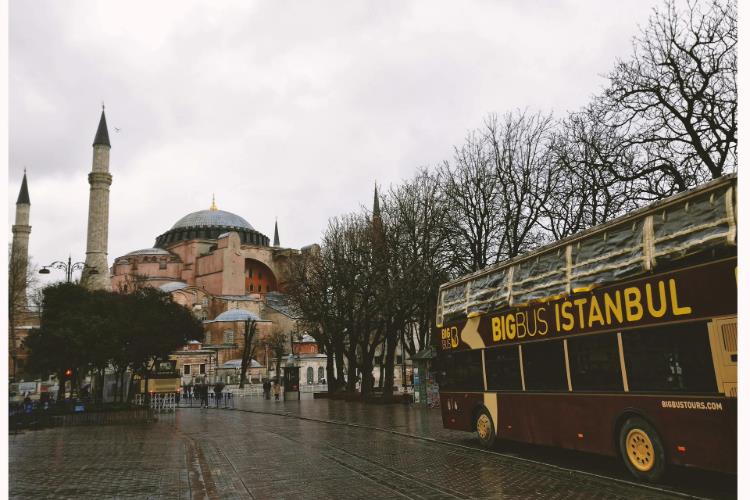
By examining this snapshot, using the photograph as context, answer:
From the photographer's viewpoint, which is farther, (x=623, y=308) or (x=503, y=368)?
(x=503, y=368)

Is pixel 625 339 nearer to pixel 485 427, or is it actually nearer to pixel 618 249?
pixel 618 249

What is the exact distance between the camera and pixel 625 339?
9070mm

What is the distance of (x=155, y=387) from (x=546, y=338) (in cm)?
2882

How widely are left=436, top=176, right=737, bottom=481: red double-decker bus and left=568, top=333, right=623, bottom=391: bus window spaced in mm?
25

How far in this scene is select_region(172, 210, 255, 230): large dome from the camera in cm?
10762

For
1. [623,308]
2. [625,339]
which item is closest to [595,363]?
[625,339]

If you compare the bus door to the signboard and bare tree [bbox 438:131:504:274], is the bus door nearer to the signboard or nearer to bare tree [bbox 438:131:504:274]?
the signboard

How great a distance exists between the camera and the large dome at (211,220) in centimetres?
10762

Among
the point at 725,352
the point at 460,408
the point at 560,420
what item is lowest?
the point at 460,408

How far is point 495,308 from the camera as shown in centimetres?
1239

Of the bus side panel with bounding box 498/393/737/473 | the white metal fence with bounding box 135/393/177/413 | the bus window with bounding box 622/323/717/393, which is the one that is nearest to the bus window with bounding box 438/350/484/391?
the bus side panel with bounding box 498/393/737/473

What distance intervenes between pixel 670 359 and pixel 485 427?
221 inches

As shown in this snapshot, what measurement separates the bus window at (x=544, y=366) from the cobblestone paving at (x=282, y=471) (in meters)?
1.44

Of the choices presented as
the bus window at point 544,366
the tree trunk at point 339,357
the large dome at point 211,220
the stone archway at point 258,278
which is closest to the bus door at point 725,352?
the bus window at point 544,366
